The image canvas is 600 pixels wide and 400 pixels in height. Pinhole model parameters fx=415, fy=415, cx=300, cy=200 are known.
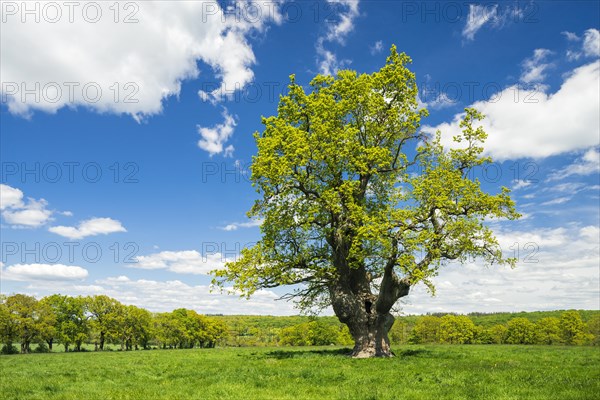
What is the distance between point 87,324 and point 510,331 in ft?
369

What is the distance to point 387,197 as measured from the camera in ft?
100

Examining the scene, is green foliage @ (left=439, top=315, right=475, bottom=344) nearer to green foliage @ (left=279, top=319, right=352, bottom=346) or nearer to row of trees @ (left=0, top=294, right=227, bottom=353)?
green foliage @ (left=279, top=319, right=352, bottom=346)

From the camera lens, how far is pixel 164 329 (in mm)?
108438

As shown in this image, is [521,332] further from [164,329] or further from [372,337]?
[372,337]

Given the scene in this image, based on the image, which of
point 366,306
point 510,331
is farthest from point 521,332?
point 366,306

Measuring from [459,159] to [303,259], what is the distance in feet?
39.7

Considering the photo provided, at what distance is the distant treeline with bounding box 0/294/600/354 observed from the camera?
3396 inches

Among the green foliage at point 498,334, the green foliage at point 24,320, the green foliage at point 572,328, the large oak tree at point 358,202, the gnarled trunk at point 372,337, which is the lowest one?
the green foliage at point 498,334

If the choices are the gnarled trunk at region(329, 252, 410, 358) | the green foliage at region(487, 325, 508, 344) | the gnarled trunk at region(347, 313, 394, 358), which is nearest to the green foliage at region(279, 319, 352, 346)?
the green foliage at region(487, 325, 508, 344)

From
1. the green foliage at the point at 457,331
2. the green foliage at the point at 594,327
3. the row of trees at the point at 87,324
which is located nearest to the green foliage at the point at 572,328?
the green foliage at the point at 594,327

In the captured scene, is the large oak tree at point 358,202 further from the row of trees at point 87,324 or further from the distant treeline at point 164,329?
the row of trees at point 87,324

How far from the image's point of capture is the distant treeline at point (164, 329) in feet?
283

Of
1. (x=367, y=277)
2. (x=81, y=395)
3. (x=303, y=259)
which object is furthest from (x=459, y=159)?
(x=81, y=395)

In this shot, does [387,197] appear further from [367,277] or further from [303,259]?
[303,259]
